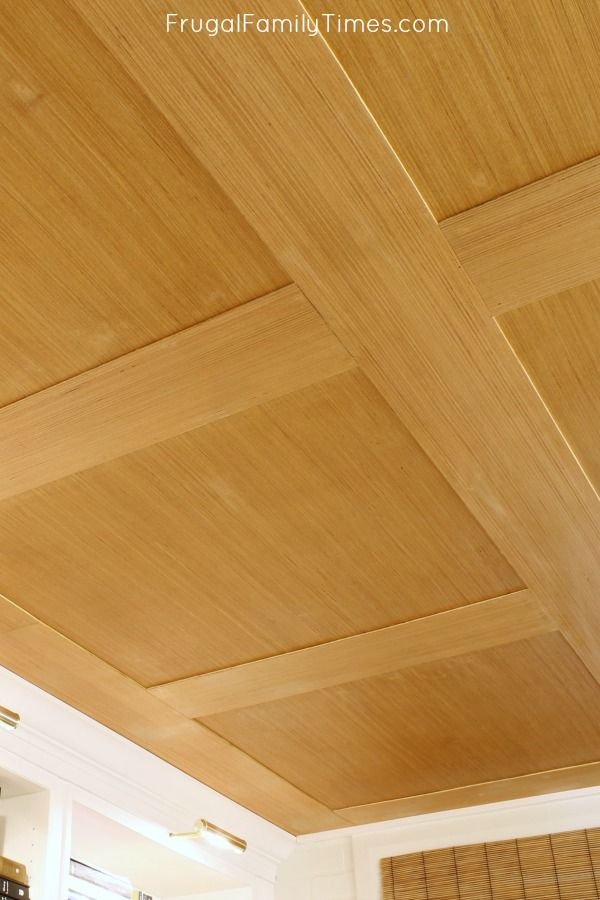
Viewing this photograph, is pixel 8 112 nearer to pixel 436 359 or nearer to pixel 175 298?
pixel 175 298

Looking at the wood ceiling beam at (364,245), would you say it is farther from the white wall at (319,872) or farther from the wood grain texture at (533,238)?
the white wall at (319,872)

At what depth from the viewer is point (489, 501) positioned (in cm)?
237

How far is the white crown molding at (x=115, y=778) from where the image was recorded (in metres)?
3.12

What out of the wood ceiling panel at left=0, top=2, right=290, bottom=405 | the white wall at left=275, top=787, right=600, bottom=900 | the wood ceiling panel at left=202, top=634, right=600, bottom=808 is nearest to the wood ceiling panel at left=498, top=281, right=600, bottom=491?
the wood ceiling panel at left=0, top=2, right=290, bottom=405

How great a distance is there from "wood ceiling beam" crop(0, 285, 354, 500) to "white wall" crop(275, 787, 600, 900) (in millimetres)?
2763

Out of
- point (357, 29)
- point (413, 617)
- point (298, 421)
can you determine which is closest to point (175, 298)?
point (298, 421)

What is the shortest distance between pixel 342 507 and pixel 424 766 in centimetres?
181

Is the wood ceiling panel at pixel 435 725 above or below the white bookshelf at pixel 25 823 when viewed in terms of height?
above

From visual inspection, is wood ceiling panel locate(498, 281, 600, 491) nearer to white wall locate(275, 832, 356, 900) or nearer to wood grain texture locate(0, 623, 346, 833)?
wood grain texture locate(0, 623, 346, 833)

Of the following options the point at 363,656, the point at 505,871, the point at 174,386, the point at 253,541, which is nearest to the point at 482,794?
the point at 505,871

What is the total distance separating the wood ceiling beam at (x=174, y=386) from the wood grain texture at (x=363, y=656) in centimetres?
109

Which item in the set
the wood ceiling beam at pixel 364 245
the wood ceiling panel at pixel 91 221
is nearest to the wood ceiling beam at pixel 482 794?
the wood ceiling beam at pixel 364 245

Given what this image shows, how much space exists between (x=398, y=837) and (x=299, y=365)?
117 inches

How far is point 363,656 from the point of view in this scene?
9.93 feet
